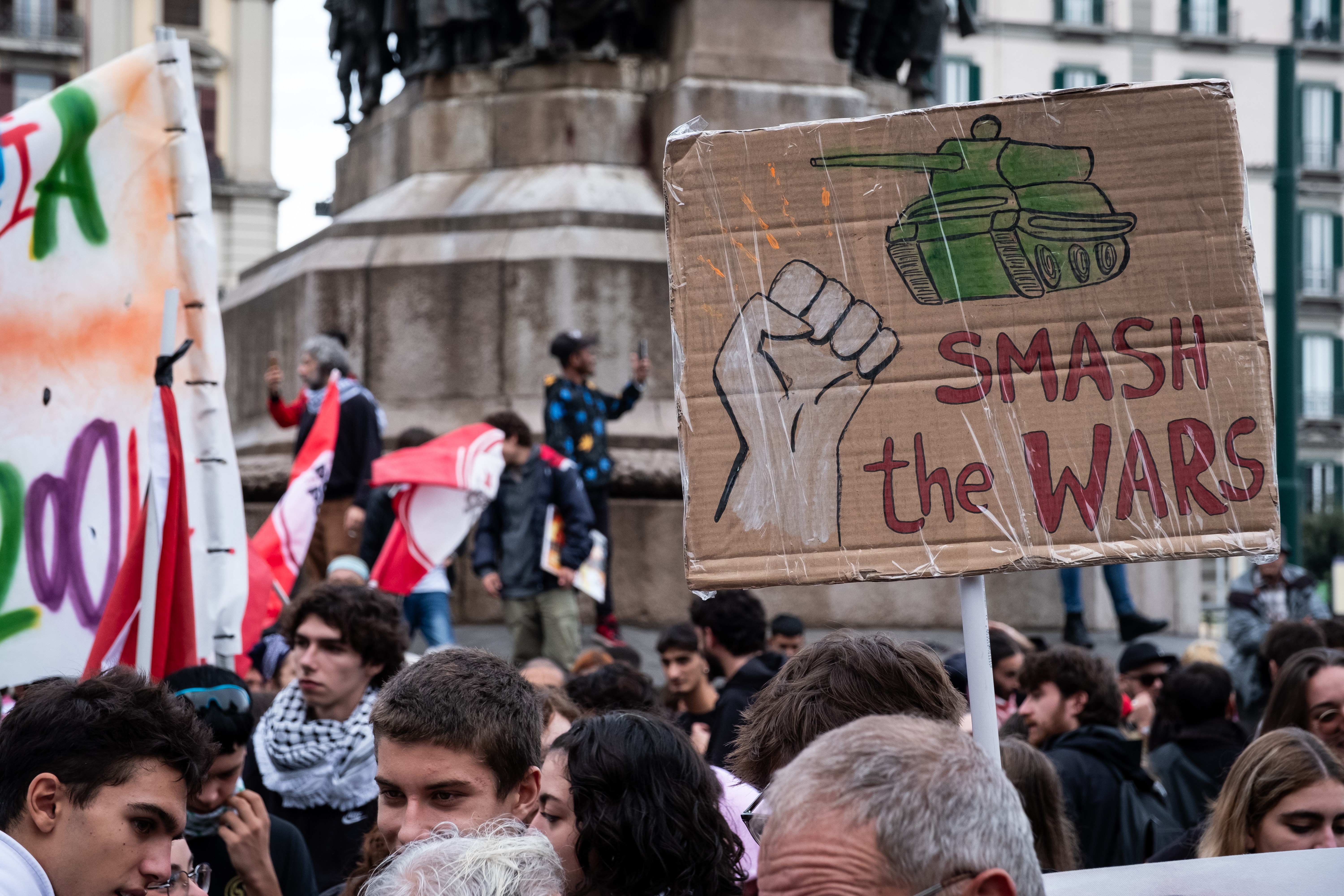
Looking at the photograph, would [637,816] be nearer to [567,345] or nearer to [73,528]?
[73,528]

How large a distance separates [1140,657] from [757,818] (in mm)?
5294

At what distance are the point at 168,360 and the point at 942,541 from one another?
2.49 m

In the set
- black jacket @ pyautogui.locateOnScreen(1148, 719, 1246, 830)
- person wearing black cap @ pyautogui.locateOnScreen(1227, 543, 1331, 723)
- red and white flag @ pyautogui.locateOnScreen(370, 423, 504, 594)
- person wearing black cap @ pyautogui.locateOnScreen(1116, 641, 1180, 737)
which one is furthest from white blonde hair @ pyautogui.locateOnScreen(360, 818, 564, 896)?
person wearing black cap @ pyautogui.locateOnScreen(1227, 543, 1331, 723)

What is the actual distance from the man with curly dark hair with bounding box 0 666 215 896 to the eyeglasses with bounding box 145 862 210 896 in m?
0.02

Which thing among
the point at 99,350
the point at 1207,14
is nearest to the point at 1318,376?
the point at 1207,14

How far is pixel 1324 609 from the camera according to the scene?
10008 mm

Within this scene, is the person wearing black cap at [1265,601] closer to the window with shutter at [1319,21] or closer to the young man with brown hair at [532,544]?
the young man with brown hair at [532,544]

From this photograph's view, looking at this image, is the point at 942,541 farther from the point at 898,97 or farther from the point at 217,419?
the point at 898,97

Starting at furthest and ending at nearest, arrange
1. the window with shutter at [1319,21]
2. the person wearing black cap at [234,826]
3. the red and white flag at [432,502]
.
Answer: the window with shutter at [1319,21], the red and white flag at [432,502], the person wearing black cap at [234,826]

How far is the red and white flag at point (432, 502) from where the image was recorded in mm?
7734

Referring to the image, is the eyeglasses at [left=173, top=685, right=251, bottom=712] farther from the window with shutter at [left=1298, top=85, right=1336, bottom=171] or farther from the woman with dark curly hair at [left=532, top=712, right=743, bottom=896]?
the window with shutter at [left=1298, top=85, right=1336, bottom=171]

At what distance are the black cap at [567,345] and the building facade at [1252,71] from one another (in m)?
33.2

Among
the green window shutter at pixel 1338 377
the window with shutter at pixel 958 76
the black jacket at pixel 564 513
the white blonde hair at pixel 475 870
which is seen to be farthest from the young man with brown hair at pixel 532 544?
the green window shutter at pixel 1338 377

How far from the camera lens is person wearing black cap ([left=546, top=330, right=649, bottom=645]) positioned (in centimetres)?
911
